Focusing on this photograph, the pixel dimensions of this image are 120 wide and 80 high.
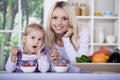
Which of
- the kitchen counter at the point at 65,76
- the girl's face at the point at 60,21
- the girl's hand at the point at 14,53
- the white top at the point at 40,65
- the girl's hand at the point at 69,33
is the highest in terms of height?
the girl's face at the point at 60,21

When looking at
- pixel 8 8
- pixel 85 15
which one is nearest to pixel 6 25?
pixel 8 8

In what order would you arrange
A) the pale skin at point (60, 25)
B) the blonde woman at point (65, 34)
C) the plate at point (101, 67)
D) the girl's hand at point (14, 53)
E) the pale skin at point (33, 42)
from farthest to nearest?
the pale skin at point (60, 25), the blonde woman at point (65, 34), the pale skin at point (33, 42), the girl's hand at point (14, 53), the plate at point (101, 67)

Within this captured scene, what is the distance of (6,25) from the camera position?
11.5ft

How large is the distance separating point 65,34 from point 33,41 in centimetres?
30

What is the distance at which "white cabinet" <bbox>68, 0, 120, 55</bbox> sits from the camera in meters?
3.43

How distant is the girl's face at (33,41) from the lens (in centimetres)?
→ 165

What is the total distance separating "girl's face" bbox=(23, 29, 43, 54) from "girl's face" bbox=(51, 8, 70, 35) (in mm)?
263

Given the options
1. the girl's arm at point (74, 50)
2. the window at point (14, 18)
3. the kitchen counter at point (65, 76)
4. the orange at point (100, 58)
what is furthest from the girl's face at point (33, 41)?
the window at point (14, 18)

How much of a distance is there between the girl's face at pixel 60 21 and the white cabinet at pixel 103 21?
143cm

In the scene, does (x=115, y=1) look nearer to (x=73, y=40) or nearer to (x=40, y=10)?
(x=40, y=10)

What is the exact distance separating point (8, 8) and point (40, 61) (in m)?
2.35

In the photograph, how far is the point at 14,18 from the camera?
349cm

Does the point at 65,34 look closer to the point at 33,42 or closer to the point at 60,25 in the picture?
the point at 60,25

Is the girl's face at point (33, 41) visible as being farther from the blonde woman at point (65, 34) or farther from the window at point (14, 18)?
the window at point (14, 18)
